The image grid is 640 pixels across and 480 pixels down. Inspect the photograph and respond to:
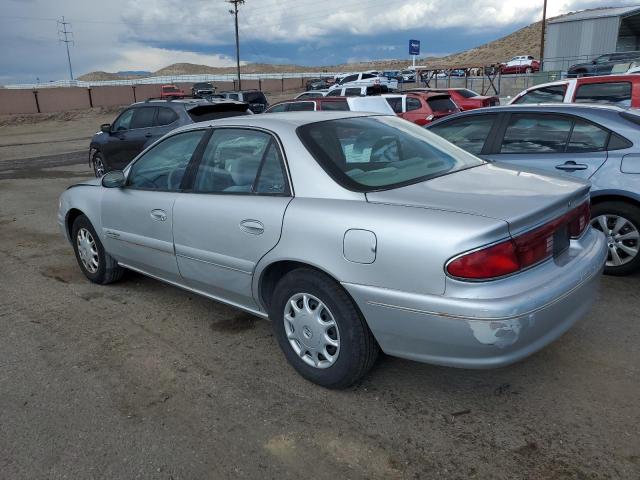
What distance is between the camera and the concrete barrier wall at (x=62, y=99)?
4100cm

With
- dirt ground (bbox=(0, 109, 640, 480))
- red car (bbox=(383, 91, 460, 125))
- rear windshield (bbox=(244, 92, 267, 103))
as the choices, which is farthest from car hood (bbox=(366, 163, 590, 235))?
rear windshield (bbox=(244, 92, 267, 103))

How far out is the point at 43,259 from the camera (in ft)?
19.7

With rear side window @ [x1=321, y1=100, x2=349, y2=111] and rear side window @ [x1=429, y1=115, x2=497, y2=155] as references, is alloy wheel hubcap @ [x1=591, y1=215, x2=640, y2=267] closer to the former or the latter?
rear side window @ [x1=429, y1=115, x2=497, y2=155]

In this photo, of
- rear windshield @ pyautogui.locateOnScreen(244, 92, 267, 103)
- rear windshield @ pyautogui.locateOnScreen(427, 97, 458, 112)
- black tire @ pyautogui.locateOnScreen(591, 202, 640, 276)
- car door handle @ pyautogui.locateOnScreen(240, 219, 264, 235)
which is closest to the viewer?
car door handle @ pyautogui.locateOnScreen(240, 219, 264, 235)

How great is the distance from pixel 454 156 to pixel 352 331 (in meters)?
1.53

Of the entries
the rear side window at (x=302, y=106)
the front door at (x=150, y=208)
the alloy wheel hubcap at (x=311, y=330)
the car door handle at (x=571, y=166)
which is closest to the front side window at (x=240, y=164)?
the front door at (x=150, y=208)

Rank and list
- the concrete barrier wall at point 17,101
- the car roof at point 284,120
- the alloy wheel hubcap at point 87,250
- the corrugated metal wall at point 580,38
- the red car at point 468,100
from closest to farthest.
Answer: the car roof at point 284,120 < the alloy wheel hubcap at point 87,250 < the red car at point 468,100 < the concrete barrier wall at point 17,101 < the corrugated metal wall at point 580,38

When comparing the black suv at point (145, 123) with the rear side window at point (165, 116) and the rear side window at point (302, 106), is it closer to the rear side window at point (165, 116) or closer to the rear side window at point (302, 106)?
the rear side window at point (165, 116)

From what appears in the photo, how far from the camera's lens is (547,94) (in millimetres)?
9070

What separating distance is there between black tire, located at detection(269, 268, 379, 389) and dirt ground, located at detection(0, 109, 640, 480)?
5.0 inches

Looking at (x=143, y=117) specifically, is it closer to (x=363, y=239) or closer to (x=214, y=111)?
(x=214, y=111)

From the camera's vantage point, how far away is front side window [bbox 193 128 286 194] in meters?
3.31

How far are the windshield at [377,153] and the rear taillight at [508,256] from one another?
737 millimetres

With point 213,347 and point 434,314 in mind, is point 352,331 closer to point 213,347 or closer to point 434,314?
point 434,314
